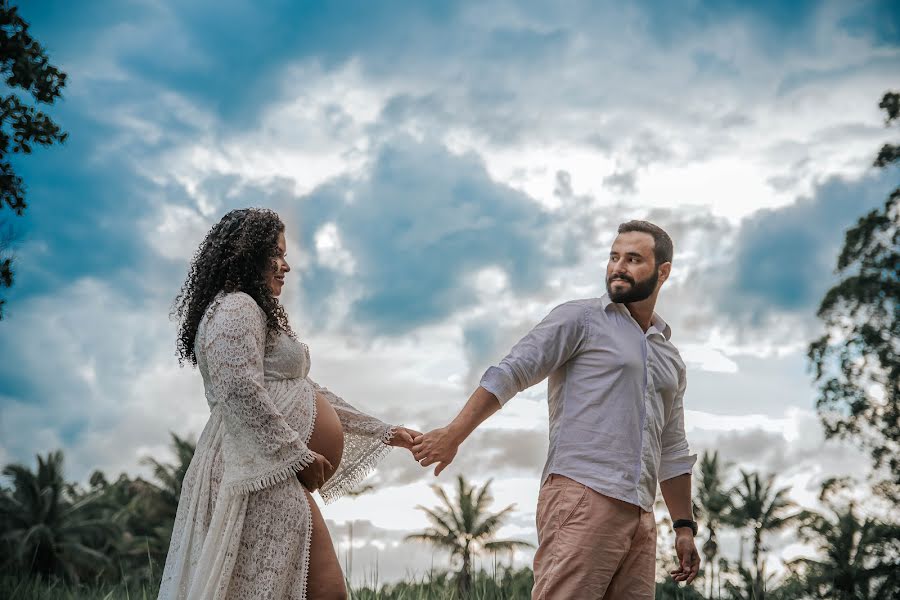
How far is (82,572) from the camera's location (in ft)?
120

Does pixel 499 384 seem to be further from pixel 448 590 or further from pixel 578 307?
pixel 448 590

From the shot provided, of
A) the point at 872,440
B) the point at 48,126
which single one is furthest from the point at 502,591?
the point at 872,440

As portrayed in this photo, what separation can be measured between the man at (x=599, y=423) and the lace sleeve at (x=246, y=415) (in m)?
0.67

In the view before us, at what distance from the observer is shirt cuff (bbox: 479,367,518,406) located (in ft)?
12.4

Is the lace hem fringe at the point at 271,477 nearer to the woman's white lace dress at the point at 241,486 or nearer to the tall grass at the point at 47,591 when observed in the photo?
the woman's white lace dress at the point at 241,486

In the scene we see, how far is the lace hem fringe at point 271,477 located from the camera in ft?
11.8

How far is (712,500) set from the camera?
43656 millimetres

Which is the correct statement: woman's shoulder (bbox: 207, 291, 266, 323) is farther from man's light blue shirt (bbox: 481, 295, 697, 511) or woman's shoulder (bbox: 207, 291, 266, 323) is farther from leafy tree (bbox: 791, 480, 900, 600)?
leafy tree (bbox: 791, 480, 900, 600)

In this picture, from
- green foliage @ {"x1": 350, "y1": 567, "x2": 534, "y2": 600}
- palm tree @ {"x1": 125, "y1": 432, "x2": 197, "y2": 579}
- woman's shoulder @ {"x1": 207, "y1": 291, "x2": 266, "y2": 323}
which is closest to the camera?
woman's shoulder @ {"x1": 207, "y1": 291, "x2": 266, "y2": 323}

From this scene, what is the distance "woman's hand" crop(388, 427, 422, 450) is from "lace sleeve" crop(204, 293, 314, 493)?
2.99 feet

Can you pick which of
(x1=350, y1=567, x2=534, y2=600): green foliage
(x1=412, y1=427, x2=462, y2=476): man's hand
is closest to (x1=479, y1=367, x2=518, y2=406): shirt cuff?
(x1=412, y1=427, x2=462, y2=476): man's hand

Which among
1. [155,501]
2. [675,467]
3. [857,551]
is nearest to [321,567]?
[675,467]

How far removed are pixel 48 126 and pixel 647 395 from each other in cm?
649

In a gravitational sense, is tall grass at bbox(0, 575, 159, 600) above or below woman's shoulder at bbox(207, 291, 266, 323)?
below
